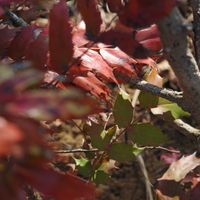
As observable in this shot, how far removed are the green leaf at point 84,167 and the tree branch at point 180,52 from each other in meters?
0.47

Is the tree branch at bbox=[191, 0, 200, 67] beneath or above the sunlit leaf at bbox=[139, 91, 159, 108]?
above

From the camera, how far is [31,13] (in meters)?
0.87

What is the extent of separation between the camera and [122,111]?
2.67 ft

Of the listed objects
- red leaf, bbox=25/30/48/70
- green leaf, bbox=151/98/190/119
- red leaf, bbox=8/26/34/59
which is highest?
red leaf, bbox=25/30/48/70

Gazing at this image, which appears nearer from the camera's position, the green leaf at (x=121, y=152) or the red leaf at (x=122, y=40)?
the red leaf at (x=122, y=40)

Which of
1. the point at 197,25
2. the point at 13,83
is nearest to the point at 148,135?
the point at 197,25

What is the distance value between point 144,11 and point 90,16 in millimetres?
89

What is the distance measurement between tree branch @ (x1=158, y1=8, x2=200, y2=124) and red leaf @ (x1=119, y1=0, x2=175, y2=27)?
0.05 ft

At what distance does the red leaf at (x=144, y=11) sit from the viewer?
1.44 feet

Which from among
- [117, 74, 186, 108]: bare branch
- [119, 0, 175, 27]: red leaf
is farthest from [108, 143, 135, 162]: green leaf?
[119, 0, 175, 27]: red leaf

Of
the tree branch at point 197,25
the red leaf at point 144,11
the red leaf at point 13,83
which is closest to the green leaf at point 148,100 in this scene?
the tree branch at point 197,25

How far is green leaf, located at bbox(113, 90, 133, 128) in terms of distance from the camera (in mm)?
812

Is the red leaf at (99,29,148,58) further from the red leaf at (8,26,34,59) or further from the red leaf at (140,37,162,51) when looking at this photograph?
the red leaf at (8,26,34,59)

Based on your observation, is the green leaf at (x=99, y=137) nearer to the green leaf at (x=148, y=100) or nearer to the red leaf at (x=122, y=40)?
the green leaf at (x=148, y=100)
